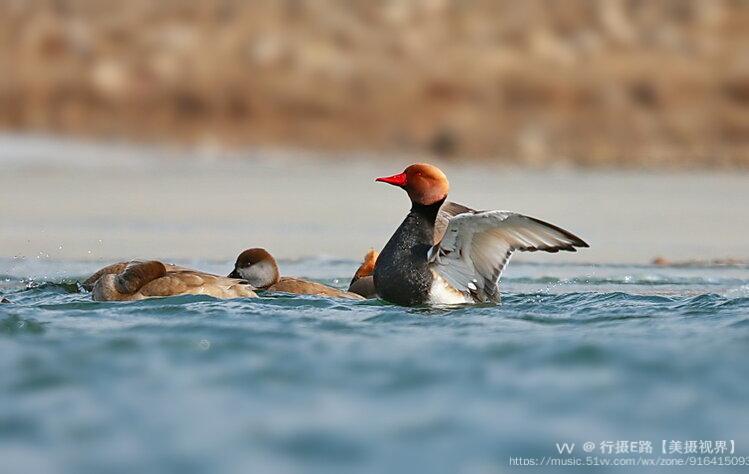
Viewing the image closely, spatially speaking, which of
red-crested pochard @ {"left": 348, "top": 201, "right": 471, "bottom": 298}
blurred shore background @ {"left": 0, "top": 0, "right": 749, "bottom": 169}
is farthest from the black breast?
blurred shore background @ {"left": 0, "top": 0, "right": 749, "bottom": 169}

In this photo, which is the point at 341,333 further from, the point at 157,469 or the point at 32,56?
the point at 32,56

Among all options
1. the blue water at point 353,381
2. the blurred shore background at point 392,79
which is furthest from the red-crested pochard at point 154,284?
the blurred shore background at point 392,79

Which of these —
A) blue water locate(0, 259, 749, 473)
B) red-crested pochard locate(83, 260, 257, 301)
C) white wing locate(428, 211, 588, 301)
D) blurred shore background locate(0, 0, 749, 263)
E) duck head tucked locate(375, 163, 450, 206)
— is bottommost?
blue water locate(0, 259, 749, 473)

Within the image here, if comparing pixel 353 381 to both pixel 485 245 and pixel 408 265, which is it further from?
pixel 485 245

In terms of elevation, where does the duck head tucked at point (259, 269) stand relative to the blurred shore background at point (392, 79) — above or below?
below

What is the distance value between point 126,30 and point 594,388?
2521 centimetres

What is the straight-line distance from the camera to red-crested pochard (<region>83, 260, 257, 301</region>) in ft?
27.8

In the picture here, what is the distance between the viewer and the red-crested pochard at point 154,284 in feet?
27.8

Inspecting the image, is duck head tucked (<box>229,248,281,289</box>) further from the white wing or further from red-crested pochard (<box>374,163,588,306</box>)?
the white wing

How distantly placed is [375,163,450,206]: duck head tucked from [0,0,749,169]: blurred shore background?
16507mm

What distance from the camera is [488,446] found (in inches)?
202

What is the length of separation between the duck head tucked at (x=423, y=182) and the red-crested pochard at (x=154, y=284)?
116 centimetres

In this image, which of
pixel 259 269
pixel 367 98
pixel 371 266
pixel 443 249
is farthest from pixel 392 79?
pixel 443 249

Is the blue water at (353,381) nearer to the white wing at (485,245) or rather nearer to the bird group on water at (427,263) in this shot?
the bird group on water at (427,263)
